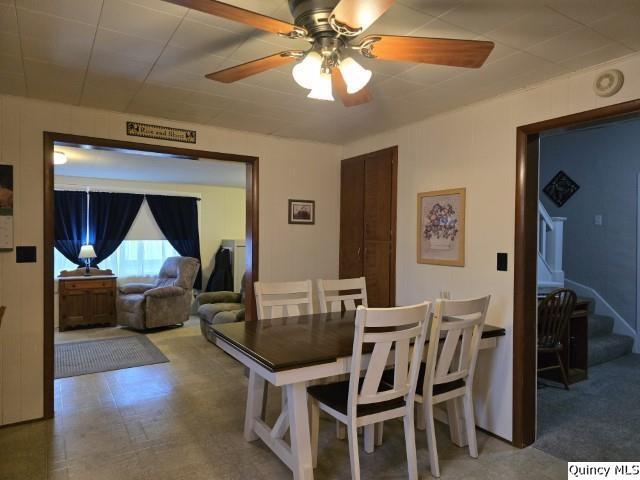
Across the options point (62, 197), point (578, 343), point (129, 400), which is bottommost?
point (129, 400)

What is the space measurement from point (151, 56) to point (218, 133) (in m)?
1.39

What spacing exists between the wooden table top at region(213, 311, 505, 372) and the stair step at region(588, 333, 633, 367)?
2285 mm

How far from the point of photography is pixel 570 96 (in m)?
2.33

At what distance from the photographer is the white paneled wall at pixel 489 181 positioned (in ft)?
8.03

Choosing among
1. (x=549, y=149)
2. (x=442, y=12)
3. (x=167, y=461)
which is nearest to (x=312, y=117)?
(x=442, y=12)

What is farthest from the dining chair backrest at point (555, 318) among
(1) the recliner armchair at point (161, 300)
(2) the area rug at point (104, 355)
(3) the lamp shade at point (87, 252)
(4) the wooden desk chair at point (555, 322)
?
(3) the lamp shade at point (87, 252)

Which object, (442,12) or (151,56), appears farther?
(151,56)

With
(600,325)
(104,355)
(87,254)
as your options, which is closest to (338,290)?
(104,355)

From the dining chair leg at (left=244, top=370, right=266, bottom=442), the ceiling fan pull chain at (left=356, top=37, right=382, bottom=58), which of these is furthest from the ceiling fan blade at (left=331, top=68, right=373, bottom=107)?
the dining chair leg at (left=244, top=370, right=266, bottom=442)

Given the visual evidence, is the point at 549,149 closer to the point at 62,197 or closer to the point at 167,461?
the point at 167,461

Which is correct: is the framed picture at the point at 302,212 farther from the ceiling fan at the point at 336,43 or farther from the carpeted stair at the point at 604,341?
the carpeted stair at the point at 604,341

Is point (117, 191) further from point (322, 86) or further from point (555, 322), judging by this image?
point (555, 322)

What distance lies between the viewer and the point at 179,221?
7168 mm

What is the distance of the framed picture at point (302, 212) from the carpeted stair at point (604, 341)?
307cm
